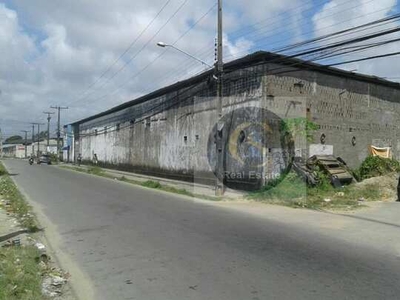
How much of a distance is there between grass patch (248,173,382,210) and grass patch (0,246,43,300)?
423 inches

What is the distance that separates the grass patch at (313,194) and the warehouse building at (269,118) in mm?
1354

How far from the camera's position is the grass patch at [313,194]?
1677 cm

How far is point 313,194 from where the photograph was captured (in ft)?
61.4

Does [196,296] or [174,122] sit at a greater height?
[174,122]

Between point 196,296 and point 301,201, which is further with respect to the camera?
point 301,201

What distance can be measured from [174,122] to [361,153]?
1317 centimetres

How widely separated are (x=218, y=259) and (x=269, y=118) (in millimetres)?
14648

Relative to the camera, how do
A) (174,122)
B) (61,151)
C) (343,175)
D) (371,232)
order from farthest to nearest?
(61,151) < (174,122) < (343,175) < (371,232)

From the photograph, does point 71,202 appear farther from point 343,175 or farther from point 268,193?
point 343,175

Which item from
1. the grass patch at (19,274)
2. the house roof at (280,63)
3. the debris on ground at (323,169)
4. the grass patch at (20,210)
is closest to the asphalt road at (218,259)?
the grass patch at (20,210)

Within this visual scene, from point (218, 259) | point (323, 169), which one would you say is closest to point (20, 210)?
point (218, 259)

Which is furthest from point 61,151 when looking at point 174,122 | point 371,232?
point 371,232

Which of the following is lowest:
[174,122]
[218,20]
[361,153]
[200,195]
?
[200,195]

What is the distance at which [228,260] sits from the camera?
25.4ft
